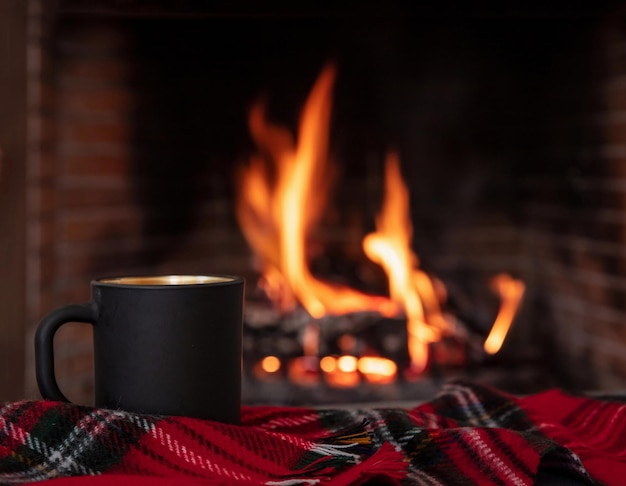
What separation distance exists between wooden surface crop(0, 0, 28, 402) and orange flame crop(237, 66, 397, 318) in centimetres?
51

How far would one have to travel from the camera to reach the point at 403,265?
169cm

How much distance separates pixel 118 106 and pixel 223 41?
0.23 meters

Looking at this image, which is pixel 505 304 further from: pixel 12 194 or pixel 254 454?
pixel 254 454

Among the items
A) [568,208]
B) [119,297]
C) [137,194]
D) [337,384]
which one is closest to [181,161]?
[137,194]

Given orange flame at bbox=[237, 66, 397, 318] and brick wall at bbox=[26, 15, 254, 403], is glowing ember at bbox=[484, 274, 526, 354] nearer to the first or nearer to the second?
orange flame at bbox=[237, 66, 397, 318]

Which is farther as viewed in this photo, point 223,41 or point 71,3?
point 223,41

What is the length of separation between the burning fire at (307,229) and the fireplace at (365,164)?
2 cm

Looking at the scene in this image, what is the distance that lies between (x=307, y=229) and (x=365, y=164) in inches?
6.6

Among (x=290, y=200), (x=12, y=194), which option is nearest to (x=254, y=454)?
(x=12, y=194)

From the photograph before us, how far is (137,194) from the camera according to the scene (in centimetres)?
162

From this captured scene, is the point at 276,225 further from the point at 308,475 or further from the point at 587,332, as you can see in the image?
the point at 308,475

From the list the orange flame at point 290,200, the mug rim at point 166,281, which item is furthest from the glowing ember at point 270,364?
the mug rim at point 166,281

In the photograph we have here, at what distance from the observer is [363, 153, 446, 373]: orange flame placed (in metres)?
1.62

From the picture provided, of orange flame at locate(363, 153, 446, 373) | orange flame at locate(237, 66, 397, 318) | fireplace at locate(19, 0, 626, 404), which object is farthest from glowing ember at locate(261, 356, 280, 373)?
orange flame at locate(363, 153, 446, 373)
